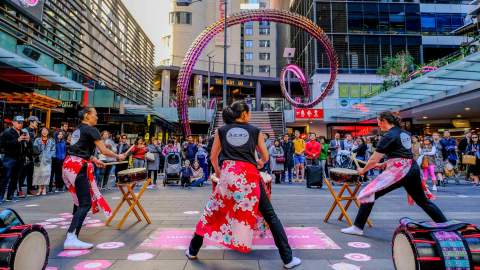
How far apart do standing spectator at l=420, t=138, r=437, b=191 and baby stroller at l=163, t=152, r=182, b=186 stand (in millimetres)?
8478

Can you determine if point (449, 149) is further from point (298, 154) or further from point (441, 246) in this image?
point (441, 246)

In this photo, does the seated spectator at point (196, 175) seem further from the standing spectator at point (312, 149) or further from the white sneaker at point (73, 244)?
the white sneaker at point (73, 244)

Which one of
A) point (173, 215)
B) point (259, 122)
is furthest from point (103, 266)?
point (259, 122)

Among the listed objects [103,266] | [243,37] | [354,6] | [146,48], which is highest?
[243,37]

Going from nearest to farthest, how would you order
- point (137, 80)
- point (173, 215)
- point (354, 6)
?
point (173, 215)
point (137, 80)
point (354, 6)

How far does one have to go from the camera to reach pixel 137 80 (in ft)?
87.1

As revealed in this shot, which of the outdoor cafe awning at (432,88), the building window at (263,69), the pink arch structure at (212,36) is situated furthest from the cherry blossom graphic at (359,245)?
the building window at (263,69)

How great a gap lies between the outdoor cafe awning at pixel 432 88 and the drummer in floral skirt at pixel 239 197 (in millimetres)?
11736

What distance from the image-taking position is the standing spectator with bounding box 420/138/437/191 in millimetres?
9969

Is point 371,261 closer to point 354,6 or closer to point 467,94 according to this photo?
point 467,94

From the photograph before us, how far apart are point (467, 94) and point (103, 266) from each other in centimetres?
1796

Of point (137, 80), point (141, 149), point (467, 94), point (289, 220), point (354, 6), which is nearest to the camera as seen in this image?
point (289, 220)

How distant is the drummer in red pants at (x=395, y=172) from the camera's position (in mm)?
4195

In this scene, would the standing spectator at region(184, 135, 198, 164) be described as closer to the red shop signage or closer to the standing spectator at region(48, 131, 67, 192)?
the standing spectator at region(48, 131, 67, 192)
